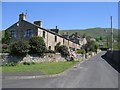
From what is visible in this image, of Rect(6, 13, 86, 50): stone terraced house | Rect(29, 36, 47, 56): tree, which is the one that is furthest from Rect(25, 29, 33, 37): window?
Rect(29, 36, 47, 56): tree

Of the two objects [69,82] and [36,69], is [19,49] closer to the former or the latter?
[36,69]

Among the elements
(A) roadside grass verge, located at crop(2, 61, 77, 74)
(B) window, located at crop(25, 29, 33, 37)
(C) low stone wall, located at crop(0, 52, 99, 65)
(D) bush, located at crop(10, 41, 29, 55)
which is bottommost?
(A) roadside grass verge, located at crop(2, 61, 77, 74)

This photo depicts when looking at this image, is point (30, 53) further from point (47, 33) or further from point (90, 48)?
point (90, 48)

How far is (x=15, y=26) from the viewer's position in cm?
5538

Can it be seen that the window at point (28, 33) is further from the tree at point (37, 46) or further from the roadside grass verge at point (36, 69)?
the roadside grass verge at point (36, 69)

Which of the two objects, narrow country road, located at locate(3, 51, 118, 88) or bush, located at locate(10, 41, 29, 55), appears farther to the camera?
bush, located at locate(10, 41, 29, 55)

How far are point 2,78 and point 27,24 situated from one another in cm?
3502

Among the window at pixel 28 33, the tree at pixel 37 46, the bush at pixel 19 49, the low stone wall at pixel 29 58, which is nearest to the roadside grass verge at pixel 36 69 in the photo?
the low stone wall at pixel 29 58

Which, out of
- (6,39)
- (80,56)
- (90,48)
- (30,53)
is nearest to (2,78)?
(30,53)

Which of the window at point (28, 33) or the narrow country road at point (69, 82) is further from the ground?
the window at point (28, 33)

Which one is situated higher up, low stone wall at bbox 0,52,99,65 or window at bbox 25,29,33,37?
window at bbox 25,29,33,37

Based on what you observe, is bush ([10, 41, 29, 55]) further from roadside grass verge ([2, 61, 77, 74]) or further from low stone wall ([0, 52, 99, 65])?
roadside grass verge ([2, 61, 77, 74])

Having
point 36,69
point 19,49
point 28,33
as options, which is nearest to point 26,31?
point 28,33

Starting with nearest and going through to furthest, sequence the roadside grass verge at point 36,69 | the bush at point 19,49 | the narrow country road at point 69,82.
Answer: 1. the narrow country road at point 69,82
2. the roadside grass verge at point 36,69
3. the bush at point 19,49
